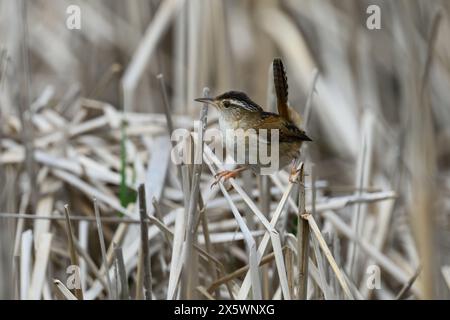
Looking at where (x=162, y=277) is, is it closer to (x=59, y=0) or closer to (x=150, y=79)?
(x=150, y=79)

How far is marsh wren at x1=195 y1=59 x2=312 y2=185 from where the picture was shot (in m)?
1.99

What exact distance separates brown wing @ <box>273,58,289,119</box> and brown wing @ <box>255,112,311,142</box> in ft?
0.09

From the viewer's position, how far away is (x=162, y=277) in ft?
7.86

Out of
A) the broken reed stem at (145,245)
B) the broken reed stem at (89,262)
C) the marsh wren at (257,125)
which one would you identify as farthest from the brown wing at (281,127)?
the broken reed stem at (89,262)

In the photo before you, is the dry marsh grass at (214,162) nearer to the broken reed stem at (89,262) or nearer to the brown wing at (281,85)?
the broken reed stem at (89,262)

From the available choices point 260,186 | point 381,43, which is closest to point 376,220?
point 260,186

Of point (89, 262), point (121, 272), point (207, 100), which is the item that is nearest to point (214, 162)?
point (207, 100)

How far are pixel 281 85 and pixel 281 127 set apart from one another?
115 mm

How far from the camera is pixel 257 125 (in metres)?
2.05

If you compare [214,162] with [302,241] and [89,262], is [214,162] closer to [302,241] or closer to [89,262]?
[302,241]

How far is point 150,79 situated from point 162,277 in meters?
1.71

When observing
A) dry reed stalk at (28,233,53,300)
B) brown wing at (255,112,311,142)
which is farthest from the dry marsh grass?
brown wing at (255,112,311,142)

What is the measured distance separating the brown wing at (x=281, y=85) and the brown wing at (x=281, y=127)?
28 millimetres
